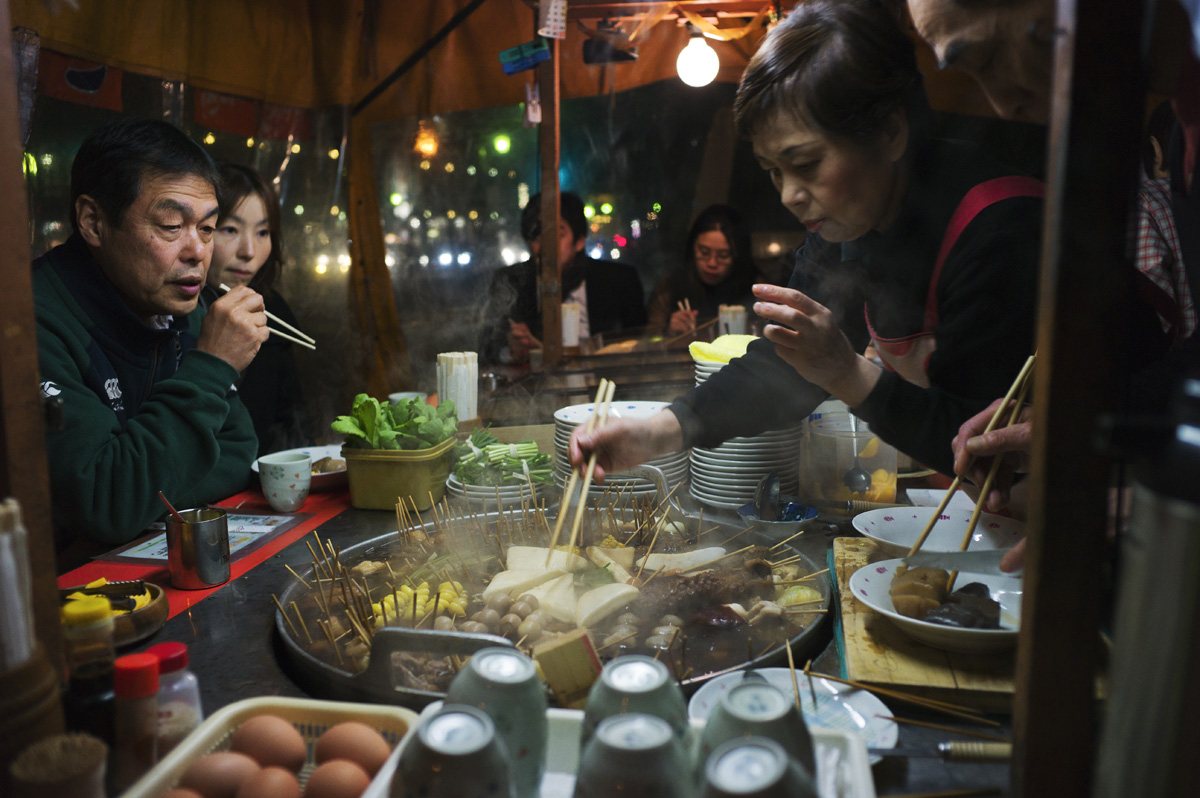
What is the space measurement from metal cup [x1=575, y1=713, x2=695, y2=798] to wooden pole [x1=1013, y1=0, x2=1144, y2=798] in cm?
46

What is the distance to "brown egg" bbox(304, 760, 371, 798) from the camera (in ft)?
3.55

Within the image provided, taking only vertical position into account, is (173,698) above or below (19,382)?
below

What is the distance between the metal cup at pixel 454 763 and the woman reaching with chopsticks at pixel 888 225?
1.31 metres

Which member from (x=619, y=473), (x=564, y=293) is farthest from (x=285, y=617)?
(x=564, y=293)

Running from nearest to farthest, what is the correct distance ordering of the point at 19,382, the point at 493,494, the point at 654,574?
the point at 19,382 < the point at 654,574 < the point at 493,494

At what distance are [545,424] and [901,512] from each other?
215 cm

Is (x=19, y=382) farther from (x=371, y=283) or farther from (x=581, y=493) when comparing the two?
(x=371, y=283)

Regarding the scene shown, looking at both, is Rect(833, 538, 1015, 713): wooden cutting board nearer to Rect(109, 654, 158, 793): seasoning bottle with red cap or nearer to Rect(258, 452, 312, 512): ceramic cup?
Rect(109, 654, 158, 793): seasoning bottle with red cap

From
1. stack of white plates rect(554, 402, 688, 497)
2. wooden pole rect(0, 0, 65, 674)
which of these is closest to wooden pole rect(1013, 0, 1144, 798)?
wooden pole rect(0, 0, 65, 674)

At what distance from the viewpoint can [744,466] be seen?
9.37 ft

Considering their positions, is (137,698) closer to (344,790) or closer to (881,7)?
(344,790)

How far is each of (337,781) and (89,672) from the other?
1.49ft

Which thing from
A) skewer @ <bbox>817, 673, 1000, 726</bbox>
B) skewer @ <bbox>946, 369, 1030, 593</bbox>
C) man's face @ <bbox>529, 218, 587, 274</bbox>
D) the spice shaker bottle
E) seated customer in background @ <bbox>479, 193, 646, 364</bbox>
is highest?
man's face @ <bbox>529, 218, 587, 274</bbox>

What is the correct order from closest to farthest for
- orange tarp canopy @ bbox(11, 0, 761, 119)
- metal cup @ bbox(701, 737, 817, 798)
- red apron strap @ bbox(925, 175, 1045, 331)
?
metal cup @ bbox(701, 737, 817, 798) → red apron strap @ bbox(925, 175, 1045, 331) → orange tarp canopy @ bbox(11, 0, 761, 119)
